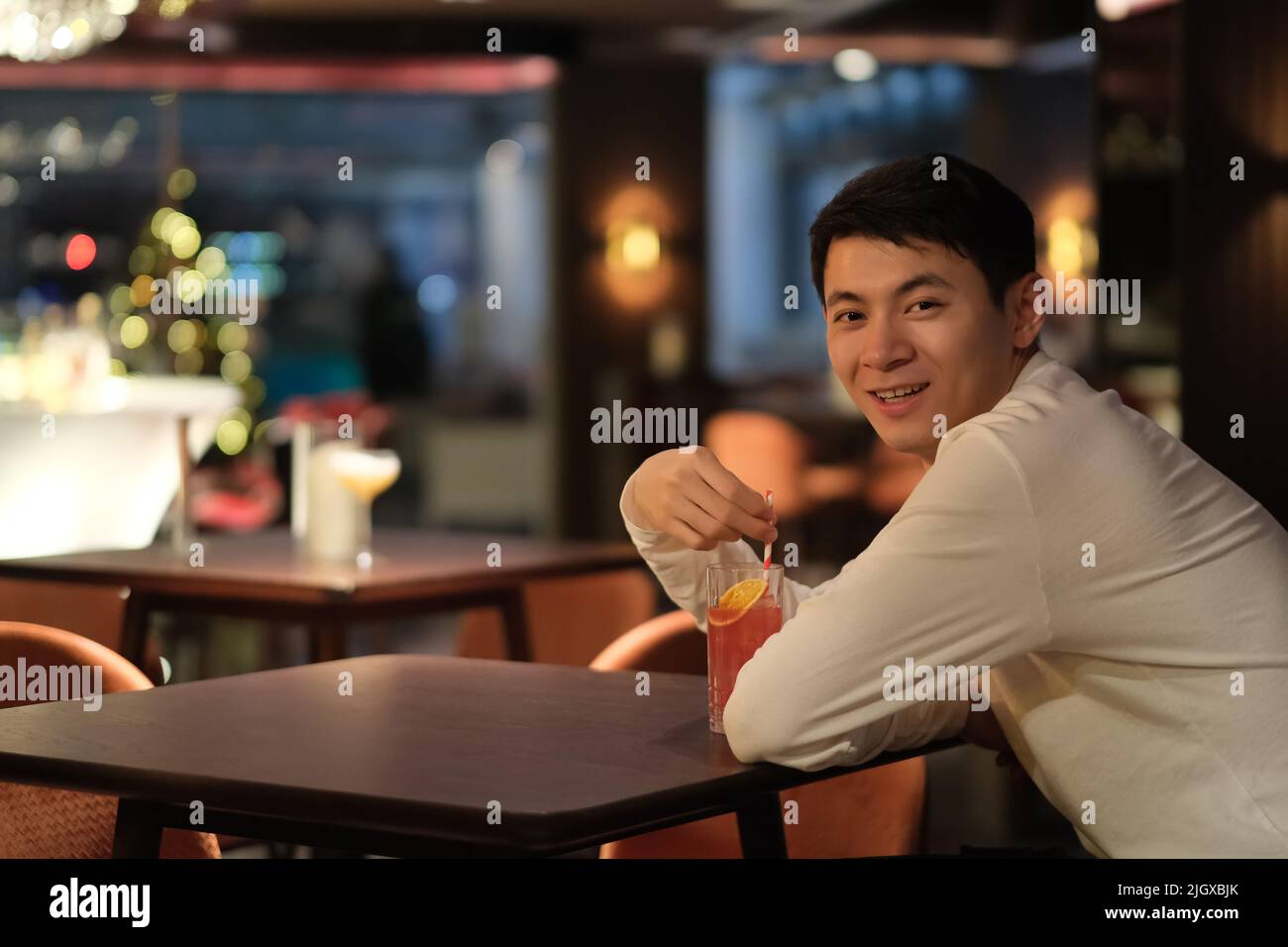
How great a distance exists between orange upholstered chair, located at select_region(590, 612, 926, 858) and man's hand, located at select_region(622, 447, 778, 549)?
478 mm

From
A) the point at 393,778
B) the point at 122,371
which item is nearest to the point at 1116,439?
the point at 393,778

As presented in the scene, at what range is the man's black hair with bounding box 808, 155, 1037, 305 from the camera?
1.65m

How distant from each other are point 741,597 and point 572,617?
1842 mm

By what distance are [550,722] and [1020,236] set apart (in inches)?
26.5

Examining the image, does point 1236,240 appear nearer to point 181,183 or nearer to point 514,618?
point 514,618

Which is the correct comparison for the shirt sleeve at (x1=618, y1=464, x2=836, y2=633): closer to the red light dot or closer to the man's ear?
the man's ear

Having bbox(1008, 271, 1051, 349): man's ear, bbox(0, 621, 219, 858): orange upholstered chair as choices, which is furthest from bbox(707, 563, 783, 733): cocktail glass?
bbox(0, 621, 219, 858): orange upholstered chair

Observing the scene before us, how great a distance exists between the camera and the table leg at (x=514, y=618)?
3.02m

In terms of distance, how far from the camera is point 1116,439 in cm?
156

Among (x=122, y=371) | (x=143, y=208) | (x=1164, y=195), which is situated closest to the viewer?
(x=1164, y=195)

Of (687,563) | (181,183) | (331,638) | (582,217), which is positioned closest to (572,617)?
(331,638)

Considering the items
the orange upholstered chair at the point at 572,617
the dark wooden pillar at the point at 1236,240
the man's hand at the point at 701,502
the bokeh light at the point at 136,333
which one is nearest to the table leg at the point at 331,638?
the orange upholstered chair at the point at 572,617

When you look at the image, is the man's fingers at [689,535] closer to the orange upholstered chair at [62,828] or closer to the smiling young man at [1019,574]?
the smiling young man at [1019,574]
